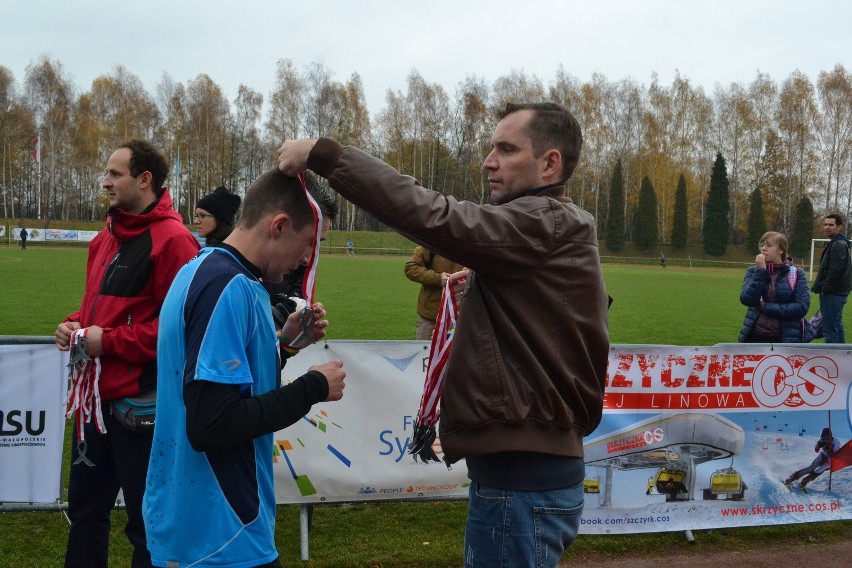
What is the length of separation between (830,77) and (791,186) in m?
10.1

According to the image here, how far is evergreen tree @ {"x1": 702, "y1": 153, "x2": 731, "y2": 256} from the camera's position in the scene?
68.1 meters

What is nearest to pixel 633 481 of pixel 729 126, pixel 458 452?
pixel 458 452

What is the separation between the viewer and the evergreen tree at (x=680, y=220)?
70250 mm

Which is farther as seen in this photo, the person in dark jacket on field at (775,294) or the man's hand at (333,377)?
the person in dark jacket on field at (775,294)

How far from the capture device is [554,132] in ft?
7.76

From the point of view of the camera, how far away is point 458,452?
2.23 metres

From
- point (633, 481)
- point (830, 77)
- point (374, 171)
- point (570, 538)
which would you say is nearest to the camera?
point (374, 171)

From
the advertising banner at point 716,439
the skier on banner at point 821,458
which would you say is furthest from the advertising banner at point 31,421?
the skier on banner at point 821,458

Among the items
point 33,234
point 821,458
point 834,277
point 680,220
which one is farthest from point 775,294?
point 680,220

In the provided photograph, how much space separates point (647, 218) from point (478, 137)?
1810 cm

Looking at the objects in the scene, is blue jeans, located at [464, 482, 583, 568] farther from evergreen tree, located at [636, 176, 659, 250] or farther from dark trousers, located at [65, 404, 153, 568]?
evergreen tree, located at [636, 176, 659, 250]

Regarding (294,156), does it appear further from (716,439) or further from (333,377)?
(716,439)

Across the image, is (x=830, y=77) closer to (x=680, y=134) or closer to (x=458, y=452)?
(x=680, y=134)

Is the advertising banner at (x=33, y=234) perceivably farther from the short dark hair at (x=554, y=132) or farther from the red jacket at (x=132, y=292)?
the short dark hair at (x=554, y=132)
